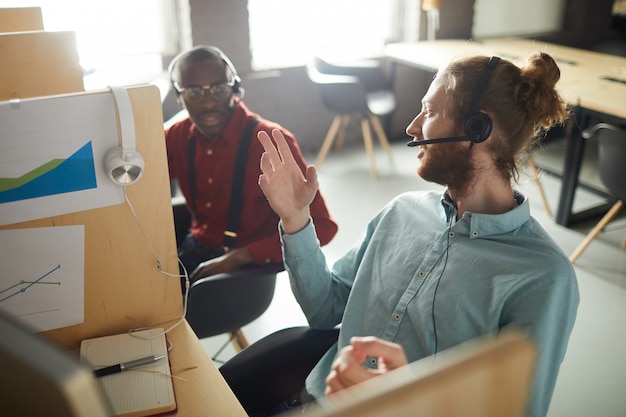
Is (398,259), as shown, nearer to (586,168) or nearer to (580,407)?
(580,407)

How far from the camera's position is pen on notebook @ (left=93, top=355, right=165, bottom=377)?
43.3 inches

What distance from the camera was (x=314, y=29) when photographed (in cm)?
452

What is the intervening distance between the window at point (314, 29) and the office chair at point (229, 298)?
9.12 ft

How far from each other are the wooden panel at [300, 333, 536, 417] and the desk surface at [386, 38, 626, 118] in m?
2.27

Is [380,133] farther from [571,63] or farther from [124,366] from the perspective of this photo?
[124,366]

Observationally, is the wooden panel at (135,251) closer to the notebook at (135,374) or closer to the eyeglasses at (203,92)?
the notebook at (135,374)

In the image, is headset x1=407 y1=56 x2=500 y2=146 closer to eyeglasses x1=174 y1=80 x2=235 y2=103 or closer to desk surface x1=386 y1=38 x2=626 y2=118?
eyeglasses x1=174 y1=80 x2=235 y2=103

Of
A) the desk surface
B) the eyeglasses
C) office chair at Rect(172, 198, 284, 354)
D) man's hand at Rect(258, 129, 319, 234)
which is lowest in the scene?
office chair at Rect(172, 198, 284, 354)

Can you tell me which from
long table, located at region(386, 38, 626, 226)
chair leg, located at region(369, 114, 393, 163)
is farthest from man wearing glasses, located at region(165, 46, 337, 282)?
chair leg, located at region(369, 114, 393, 163)

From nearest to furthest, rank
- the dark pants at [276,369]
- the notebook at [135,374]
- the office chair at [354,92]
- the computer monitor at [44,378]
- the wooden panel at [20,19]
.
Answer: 1. the computer monitor at [44,378]
2. the notebook at [135,374]
3. the dark pants at [276,369]
4. the wooden panel at [20,19]
5. the office chair at [354,92]

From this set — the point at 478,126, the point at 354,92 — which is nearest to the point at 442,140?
the point at 478,126

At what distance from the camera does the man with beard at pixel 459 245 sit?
3.77 ft

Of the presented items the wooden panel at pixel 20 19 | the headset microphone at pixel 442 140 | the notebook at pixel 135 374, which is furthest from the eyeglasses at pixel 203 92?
the notebook at pixel 135 374

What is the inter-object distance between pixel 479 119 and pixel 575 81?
8.01ft
